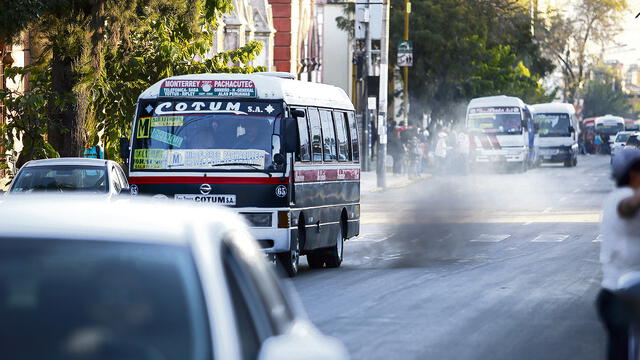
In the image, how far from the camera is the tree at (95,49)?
24375 mm

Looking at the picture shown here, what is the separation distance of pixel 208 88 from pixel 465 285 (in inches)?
153

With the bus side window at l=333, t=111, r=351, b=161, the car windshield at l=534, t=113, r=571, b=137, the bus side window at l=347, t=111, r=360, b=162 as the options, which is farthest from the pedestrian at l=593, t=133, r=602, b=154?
the bus side window at l=333, t=111, r=351, b=161

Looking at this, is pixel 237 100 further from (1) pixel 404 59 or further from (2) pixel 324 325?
(1) pixel 404 59

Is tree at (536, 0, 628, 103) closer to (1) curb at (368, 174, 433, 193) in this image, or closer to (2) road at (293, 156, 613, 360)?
(1) curb at (368, 174, 433, 193)

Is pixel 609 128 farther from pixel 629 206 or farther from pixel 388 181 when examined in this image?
pixel 629 206

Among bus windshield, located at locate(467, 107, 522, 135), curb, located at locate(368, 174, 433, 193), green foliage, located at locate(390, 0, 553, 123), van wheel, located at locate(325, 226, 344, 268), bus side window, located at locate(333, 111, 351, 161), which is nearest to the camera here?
van wheel, located at locate(325, 226, 344, 268)

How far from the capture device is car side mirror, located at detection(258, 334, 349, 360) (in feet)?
12.9

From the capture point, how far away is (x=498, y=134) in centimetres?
5809

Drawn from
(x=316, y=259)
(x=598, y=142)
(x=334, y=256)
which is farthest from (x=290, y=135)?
(x=598, y=142)

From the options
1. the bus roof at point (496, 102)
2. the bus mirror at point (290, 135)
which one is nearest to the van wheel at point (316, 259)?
the bus mirror at point (290, 135)

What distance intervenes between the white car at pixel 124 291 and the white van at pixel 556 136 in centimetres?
6359

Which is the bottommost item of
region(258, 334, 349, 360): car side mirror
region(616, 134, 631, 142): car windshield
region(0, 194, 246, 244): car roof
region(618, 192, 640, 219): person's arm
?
region(616, 134, 631, 142): car windshield

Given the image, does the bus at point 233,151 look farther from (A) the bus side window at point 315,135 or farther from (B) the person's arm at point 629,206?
(B) the person's arm at point 629,206

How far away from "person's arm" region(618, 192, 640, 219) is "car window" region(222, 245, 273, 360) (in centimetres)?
400
